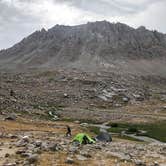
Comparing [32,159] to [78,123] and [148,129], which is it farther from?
[78,123]

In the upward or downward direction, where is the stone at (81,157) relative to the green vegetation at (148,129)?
upward

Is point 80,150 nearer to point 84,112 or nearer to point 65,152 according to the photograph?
point 65,152

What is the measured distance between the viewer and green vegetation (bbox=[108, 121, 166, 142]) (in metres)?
86.0

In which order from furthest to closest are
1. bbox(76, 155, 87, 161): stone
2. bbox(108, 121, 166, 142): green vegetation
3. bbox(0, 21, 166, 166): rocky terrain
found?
bbox(108, 121, 166, 142): green vegetation
bbox(0, 21, 166, 166): rocky terrain
bbox(76, 155, 87, 161): stone

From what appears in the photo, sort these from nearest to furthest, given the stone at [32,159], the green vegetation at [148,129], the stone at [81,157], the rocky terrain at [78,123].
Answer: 1. the stone at [32,159]
2. the stone at [81,157]
3. the rocky terrain at [78,123]
4. the green vegetation at [148,129]

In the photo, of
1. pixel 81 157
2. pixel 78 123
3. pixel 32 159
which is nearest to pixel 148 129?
pixel 78 123

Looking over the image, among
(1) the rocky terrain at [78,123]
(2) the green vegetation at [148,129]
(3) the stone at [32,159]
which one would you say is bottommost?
(2) the green vegetation at [148,129]

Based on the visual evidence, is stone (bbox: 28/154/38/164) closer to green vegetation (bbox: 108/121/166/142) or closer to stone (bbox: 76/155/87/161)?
stone (bbox: 76/155/87/161)

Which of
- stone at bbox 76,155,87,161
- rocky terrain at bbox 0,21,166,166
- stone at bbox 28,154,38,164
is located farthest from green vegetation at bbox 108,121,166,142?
stone at bbox 28,154,38,164

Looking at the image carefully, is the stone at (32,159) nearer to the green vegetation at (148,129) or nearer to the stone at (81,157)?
the stone at (81,157)

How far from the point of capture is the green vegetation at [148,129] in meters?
86.0

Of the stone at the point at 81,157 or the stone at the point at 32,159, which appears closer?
the stone at the point at 32,159

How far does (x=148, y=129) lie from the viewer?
96062mm

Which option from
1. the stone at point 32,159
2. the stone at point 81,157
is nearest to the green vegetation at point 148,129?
the stone at point 81,157
